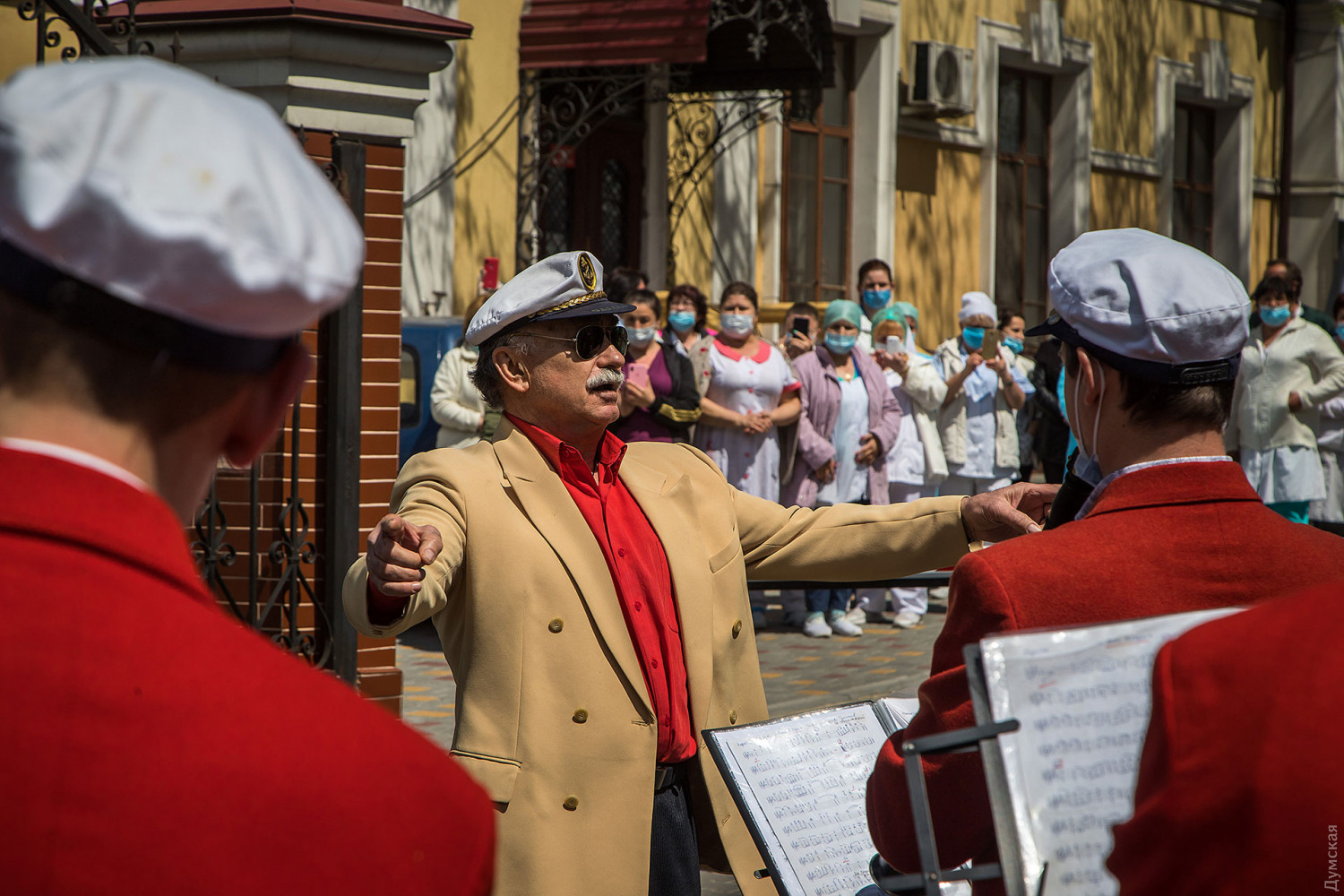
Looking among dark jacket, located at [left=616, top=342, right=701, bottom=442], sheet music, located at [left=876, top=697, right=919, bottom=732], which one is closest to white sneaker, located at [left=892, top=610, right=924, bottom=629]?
dark jacket, located at [left=616, top=342, right=701, bottom=442]

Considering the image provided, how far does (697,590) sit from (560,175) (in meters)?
11.3

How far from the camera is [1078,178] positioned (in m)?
18.8

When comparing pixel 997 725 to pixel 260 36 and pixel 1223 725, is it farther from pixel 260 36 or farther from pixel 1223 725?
pixel 260 36

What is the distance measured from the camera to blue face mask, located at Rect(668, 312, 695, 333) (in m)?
9.30

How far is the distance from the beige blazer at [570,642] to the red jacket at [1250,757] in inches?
64.5

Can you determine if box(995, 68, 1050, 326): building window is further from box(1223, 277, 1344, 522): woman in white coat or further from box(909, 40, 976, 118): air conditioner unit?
box(1223, 277, 1344, 522): woman in white coat

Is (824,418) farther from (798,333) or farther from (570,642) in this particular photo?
(570,642)

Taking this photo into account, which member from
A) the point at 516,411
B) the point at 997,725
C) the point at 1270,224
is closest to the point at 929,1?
the point at 1270,224

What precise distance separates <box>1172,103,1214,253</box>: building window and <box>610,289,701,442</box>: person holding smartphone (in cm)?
1413

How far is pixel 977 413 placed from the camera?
1037cm

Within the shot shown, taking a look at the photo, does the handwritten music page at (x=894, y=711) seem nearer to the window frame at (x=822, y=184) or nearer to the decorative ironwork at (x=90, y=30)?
the decorative ironwork at (x=90, y=30)

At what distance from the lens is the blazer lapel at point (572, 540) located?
3014 millimetres

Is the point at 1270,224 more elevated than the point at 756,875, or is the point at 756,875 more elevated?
the point at 1270,224

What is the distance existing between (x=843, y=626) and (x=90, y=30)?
19.1 ft
